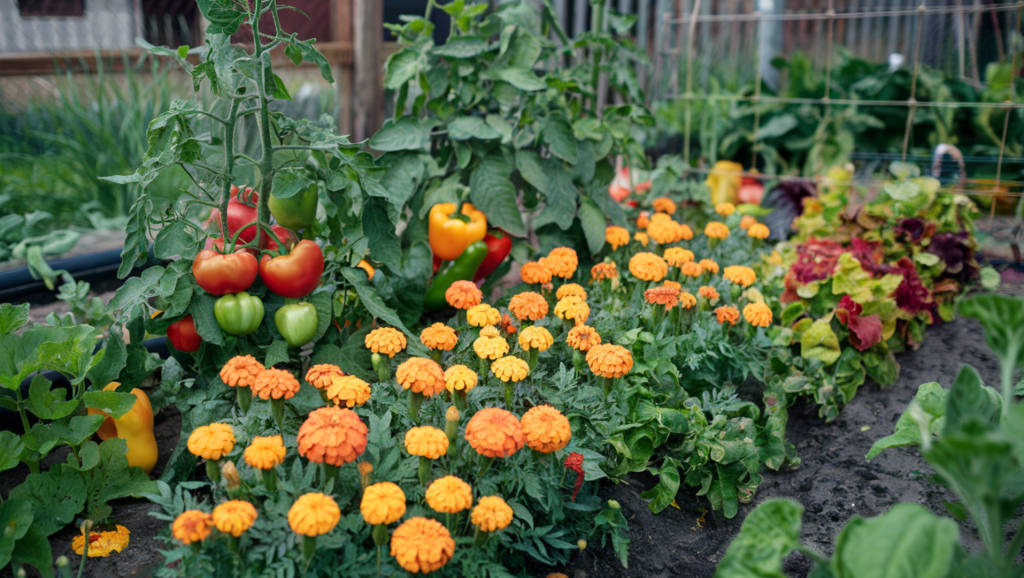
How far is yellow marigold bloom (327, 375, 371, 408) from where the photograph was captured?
1.20 m

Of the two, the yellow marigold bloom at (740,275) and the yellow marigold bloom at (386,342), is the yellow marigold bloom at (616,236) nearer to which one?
the yellow marigold bloom at (740,275)

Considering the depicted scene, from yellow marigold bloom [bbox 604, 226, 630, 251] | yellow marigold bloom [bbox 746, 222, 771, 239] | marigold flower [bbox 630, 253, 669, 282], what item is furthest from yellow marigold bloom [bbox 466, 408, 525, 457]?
yellow marigold bloom [bbox 746, 222, 771, 239]

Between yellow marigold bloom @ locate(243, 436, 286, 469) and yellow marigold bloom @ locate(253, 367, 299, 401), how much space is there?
0.43 ft

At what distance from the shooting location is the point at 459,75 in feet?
6.78

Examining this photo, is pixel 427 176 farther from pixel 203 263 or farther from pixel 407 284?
pixel 203 263

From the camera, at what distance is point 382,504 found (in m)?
0.98

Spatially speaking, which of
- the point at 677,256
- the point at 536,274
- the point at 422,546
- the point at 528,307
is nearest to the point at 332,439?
the point at 422,546

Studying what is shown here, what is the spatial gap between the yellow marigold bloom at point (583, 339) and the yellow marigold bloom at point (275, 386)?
0.56 m

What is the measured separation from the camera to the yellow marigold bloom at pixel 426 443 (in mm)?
1075

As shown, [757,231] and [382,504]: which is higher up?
[757,231]

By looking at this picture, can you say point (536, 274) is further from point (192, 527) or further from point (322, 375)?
point (192, 527)

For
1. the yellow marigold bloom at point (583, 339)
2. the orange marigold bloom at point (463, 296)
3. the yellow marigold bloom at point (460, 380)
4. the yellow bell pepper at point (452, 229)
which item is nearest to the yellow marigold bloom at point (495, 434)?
the yellow marigold bloom at point (460, 380)

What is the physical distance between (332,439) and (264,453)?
4.3 inches

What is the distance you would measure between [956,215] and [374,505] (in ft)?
7.73
